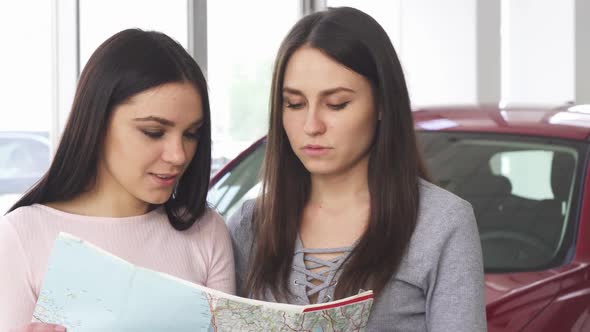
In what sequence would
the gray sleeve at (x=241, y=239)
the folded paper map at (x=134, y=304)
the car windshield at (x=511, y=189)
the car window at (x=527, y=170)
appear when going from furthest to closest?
the car window at (x=527, y=170), the car windshield at (x=511, y=189), the gray sleeve at (x=241, y=239), the folded paper map at (x=134, y=304)

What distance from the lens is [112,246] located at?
5.42 ft

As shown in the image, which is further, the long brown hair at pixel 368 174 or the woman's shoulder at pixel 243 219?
the woman's shoulder at pixel 243 219

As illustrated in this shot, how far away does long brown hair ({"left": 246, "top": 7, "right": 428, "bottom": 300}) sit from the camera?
1.63 metres

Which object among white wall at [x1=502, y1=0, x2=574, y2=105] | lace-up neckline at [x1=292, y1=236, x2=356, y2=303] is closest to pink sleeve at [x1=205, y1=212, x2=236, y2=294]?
lace-up neckline at [x1=292, y1=236, x2=356, y2=303]

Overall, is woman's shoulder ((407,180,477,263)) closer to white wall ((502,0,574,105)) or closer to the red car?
the red car

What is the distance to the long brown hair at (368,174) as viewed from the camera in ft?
5.36

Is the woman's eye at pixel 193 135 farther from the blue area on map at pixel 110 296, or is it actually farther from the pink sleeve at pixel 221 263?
the blue area on map at pixel 110 296

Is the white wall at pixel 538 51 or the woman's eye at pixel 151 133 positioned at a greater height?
the white wall at pixel 538 51

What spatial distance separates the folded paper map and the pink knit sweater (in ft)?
0.49

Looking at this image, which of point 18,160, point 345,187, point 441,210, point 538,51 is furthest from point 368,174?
point 538,51

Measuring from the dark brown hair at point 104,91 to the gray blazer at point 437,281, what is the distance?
1.57ft

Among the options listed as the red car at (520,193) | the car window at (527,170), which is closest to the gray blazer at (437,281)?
the red car at (520,193)

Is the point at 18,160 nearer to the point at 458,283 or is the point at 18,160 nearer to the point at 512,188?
the point at 512,188

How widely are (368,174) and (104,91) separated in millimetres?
573
